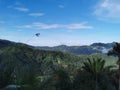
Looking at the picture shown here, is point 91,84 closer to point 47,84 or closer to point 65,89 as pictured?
point 65,89

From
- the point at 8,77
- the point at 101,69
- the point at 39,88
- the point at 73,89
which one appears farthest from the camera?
the point at 73,89

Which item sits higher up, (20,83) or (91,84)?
(20,83)

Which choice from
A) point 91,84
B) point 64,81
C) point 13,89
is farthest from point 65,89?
point 13,89

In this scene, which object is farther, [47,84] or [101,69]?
[101,69]

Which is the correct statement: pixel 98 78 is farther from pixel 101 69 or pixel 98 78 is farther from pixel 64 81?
pixel 64 81

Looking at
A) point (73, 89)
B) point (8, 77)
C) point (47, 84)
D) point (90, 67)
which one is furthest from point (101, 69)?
point (47, 84)

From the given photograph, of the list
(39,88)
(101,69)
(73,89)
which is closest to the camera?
(39,88)

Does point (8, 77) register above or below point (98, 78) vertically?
above

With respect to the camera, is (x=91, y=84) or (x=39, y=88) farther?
(x=91, y=84)

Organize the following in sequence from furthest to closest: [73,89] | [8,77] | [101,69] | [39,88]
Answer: [73,89] < [101,69] < [8,77] < [39,88]
